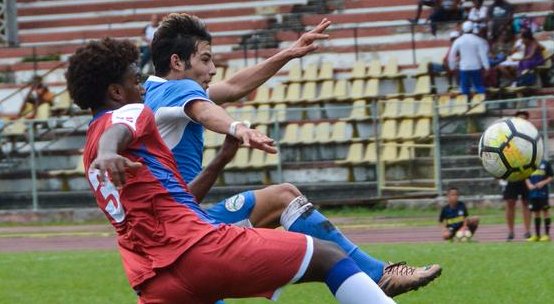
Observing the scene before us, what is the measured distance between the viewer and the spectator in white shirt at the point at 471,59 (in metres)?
23.9

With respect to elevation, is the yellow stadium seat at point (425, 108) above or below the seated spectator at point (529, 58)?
below

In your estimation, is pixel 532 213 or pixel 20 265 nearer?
pixel 20 265

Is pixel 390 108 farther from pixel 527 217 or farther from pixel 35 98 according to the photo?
pixel 35 98

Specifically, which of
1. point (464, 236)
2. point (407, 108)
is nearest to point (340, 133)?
point (407, 108)

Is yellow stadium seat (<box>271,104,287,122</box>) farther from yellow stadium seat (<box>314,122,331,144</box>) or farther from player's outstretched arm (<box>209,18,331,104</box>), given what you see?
player's outstretched arm (<box>209,18,331,104</box>)

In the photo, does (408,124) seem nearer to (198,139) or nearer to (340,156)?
(340,156)

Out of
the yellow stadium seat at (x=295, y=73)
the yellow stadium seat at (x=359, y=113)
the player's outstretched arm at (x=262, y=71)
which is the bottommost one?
the yellow stadium seat at (x=359, y=113)

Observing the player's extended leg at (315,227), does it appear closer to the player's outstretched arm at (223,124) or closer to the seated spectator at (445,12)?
the player's outstretched arm at (223,124)

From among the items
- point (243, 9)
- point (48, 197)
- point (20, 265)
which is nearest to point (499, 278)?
point (20, 265)

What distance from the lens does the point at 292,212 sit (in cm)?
728

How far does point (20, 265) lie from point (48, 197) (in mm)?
10970

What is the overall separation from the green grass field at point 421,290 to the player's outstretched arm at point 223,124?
13.8ft

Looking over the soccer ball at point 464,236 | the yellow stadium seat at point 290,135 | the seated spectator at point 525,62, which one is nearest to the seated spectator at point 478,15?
the seated spectator at point 525,62

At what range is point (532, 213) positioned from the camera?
1939cm
